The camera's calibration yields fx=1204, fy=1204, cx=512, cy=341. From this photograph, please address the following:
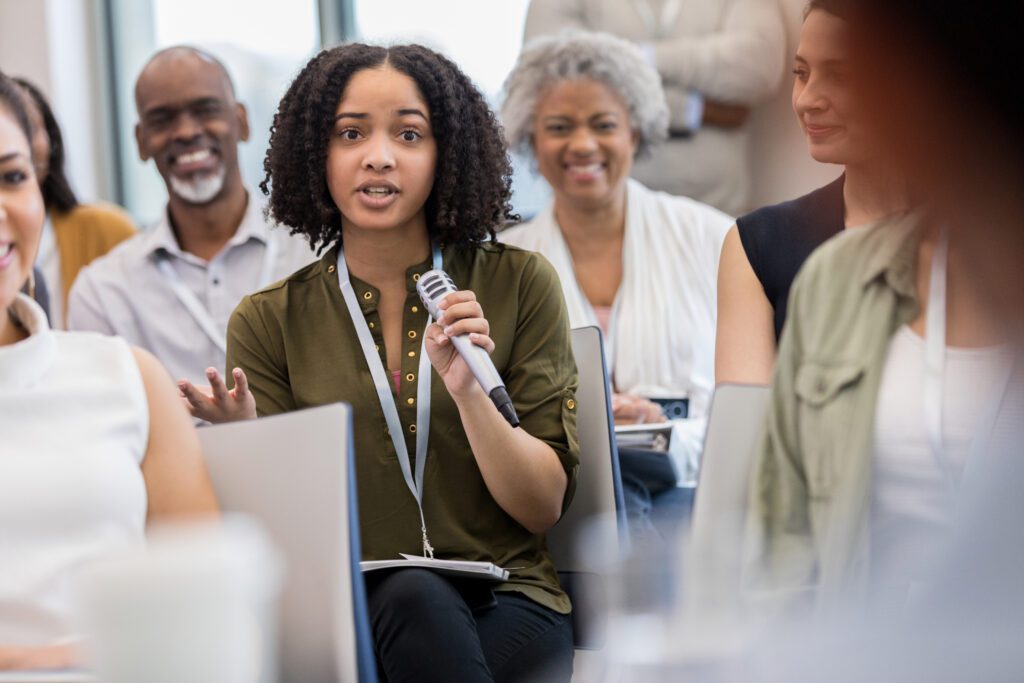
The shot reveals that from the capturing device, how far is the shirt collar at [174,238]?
120 inches

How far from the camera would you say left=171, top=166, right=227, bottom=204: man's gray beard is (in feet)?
10.5

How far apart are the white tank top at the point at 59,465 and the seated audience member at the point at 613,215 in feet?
5.03

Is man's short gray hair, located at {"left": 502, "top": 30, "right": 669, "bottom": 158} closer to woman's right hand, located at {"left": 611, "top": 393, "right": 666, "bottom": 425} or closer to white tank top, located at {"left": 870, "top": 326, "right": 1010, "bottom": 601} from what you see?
woman's right hand, located at {"left": 611, "top": 393, "right": 666, "bottom": 425}

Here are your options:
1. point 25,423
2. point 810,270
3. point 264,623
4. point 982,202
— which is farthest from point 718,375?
point 264,623

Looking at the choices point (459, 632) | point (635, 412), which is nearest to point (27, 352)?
point (459, 632)

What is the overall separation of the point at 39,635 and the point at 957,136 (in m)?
1.10

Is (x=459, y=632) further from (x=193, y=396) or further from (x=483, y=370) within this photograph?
(x=193, y=396)

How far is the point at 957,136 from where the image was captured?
2.13 ft

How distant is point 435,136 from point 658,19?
1991 mm

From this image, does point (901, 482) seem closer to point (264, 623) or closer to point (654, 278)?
point (264, 623)

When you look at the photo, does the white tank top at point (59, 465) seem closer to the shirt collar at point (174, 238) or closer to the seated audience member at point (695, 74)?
the shirt collar at point (174, 238)

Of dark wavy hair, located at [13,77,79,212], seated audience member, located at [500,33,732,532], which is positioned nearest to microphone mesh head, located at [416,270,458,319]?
seated audience member, located at [500,33,732,532]

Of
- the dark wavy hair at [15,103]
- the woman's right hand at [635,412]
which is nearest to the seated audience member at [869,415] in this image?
the dark wavy hair at [15,103]

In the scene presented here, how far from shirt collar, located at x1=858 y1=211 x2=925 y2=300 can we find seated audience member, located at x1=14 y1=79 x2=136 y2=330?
2.87m
